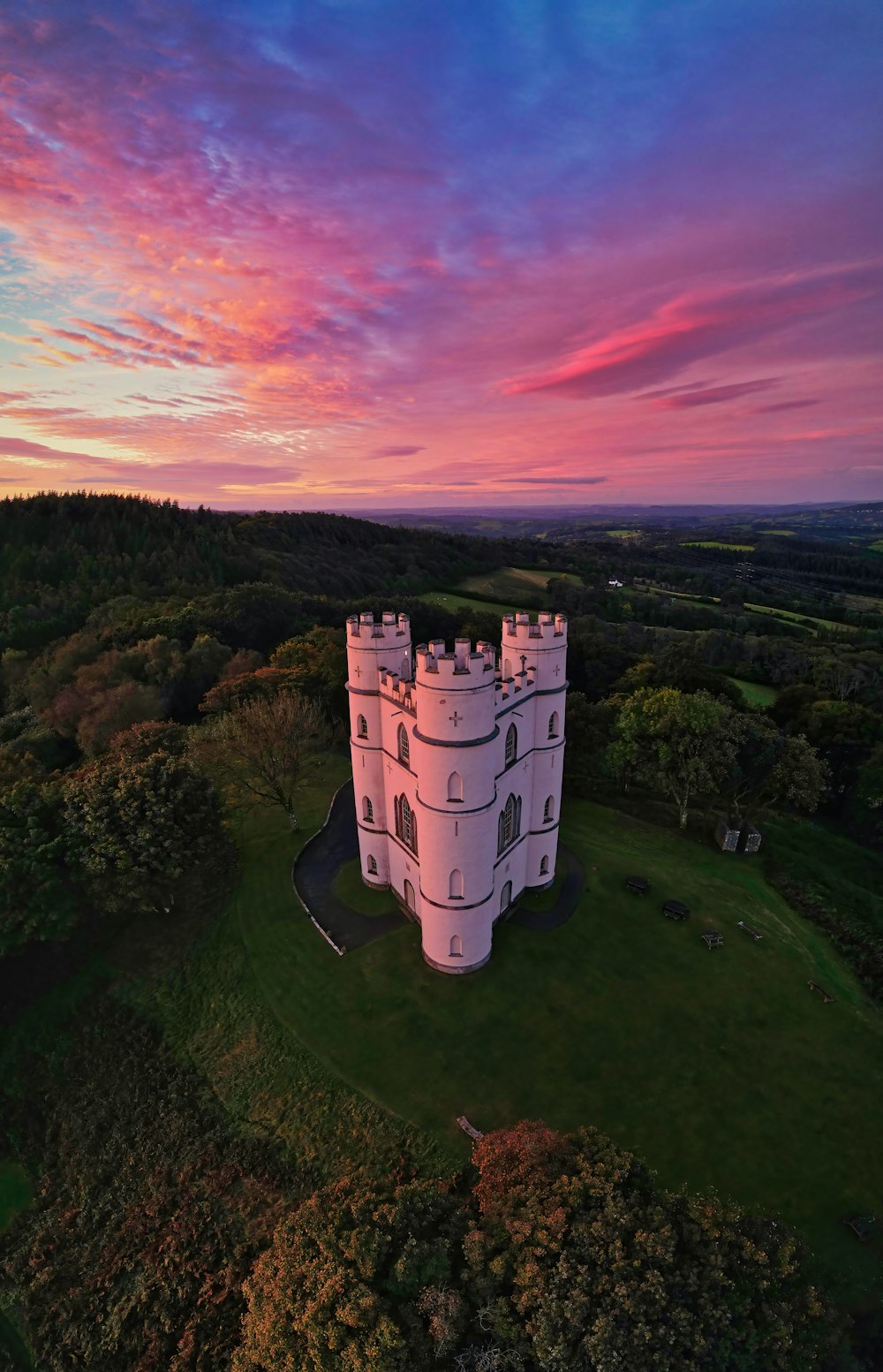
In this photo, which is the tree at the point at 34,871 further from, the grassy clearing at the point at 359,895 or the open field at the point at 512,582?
the open field at the point at 512,582

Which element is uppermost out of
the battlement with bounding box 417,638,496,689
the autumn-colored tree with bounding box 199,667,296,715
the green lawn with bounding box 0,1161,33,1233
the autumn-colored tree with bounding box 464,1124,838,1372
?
the battlement with bounding box 417,638,496,689

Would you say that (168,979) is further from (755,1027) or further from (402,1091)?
(755,1027)

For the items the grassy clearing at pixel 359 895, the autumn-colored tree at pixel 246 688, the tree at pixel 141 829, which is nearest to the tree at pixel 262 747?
the autumn-colored tree at pixel 246 688

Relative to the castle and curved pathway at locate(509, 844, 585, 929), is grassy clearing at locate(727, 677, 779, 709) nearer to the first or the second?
curved pathway at locate(509, 844, 585, 929)

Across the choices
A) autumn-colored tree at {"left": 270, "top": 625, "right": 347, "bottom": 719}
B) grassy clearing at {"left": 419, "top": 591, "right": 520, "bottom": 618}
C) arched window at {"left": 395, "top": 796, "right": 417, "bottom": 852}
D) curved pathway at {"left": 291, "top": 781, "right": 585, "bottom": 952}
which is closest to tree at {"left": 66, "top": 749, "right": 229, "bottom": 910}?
curved pathway at {"left": 291, "top": 781, "right": 585, "bottom": 952}

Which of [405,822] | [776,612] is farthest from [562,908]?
[776,612]

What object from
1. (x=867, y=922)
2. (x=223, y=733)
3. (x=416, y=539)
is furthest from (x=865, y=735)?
(x=416, y=539)

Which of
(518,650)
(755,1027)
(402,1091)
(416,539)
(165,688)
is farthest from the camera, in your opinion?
(416,539)
